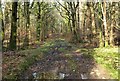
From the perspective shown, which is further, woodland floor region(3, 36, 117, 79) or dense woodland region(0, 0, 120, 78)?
dense woodland region(0, 0, 120, 78)

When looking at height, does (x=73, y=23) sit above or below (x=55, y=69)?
above

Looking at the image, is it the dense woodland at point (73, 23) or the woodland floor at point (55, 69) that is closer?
the woodland floor at point (55, 69)

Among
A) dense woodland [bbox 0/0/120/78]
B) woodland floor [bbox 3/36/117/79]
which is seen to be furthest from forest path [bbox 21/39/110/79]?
dense woodland [bbox 0/0/120/78]

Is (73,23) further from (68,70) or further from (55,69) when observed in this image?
(68,70)

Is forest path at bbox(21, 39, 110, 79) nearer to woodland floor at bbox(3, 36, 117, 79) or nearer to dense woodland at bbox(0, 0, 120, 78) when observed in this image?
woodland floor at bbox(3, 36, 117, 79)

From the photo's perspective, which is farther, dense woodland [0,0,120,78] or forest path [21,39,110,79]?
dense woodland [0,0,120,78]

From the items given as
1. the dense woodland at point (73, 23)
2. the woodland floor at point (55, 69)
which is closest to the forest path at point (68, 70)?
the woodland floor at point (55, 69)

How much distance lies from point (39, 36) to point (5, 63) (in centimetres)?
3054

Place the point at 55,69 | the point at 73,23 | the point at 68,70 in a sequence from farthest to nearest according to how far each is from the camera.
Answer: the point at 73,23
the point at 55,69
the point at 68,70

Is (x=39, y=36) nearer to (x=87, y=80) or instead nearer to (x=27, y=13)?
(x=27, y=13)

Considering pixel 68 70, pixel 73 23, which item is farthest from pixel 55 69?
pixel 73 23

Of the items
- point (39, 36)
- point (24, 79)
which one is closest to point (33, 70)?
point (24, 79)

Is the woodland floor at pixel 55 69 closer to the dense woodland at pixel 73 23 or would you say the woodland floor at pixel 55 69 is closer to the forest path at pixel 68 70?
the forest path at pixel 68 70

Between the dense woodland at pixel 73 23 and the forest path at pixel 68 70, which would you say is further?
the dense woodland at pixel 73 23
